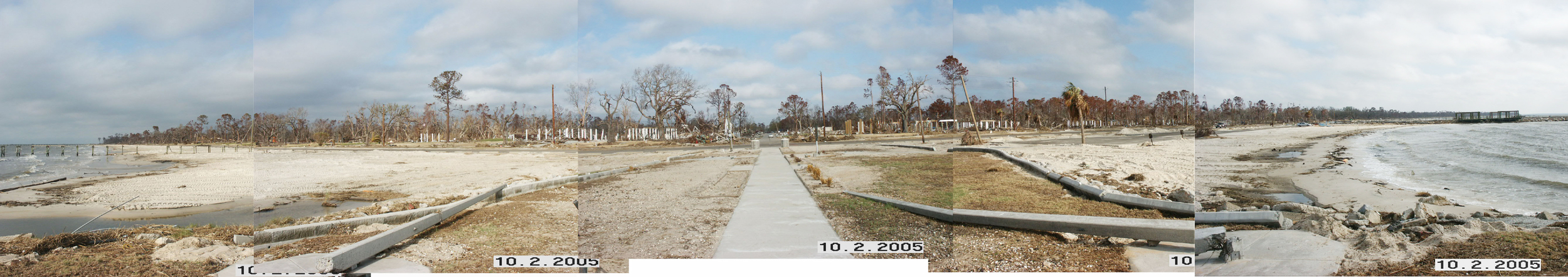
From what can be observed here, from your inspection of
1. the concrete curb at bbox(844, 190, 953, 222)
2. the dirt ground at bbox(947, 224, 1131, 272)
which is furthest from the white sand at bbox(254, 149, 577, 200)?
the dirt ground at bbox(947, 224, 1131, 272)

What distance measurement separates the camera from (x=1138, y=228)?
384 centimetres

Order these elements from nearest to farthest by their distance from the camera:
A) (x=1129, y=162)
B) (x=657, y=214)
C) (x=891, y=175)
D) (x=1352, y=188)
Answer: (x=657, y=214) < (x=1352, y=188) < (x=891, y=175) < (x=1129, y=162)

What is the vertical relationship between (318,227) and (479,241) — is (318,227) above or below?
above

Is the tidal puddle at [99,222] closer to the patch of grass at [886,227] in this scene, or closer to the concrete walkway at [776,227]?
the concrete walkway at [776,227]

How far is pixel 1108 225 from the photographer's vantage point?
3.91 metres

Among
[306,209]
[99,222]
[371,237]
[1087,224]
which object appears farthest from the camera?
[306,209]

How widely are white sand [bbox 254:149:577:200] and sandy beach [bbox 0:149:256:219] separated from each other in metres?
1.14

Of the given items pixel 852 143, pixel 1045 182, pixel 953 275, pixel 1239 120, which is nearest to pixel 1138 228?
pixel 953 275

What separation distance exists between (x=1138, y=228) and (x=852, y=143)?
844 inches

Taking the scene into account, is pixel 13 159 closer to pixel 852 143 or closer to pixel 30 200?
pixel 30 200

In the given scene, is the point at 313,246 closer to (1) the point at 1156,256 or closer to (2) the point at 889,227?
(2) the point at 889,227

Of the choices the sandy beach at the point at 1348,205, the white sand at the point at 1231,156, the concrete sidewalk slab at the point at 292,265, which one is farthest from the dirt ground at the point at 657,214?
the white sand at the point at 1231,156

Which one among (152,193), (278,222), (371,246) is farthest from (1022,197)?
(152,193)

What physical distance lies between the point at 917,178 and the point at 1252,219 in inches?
203
